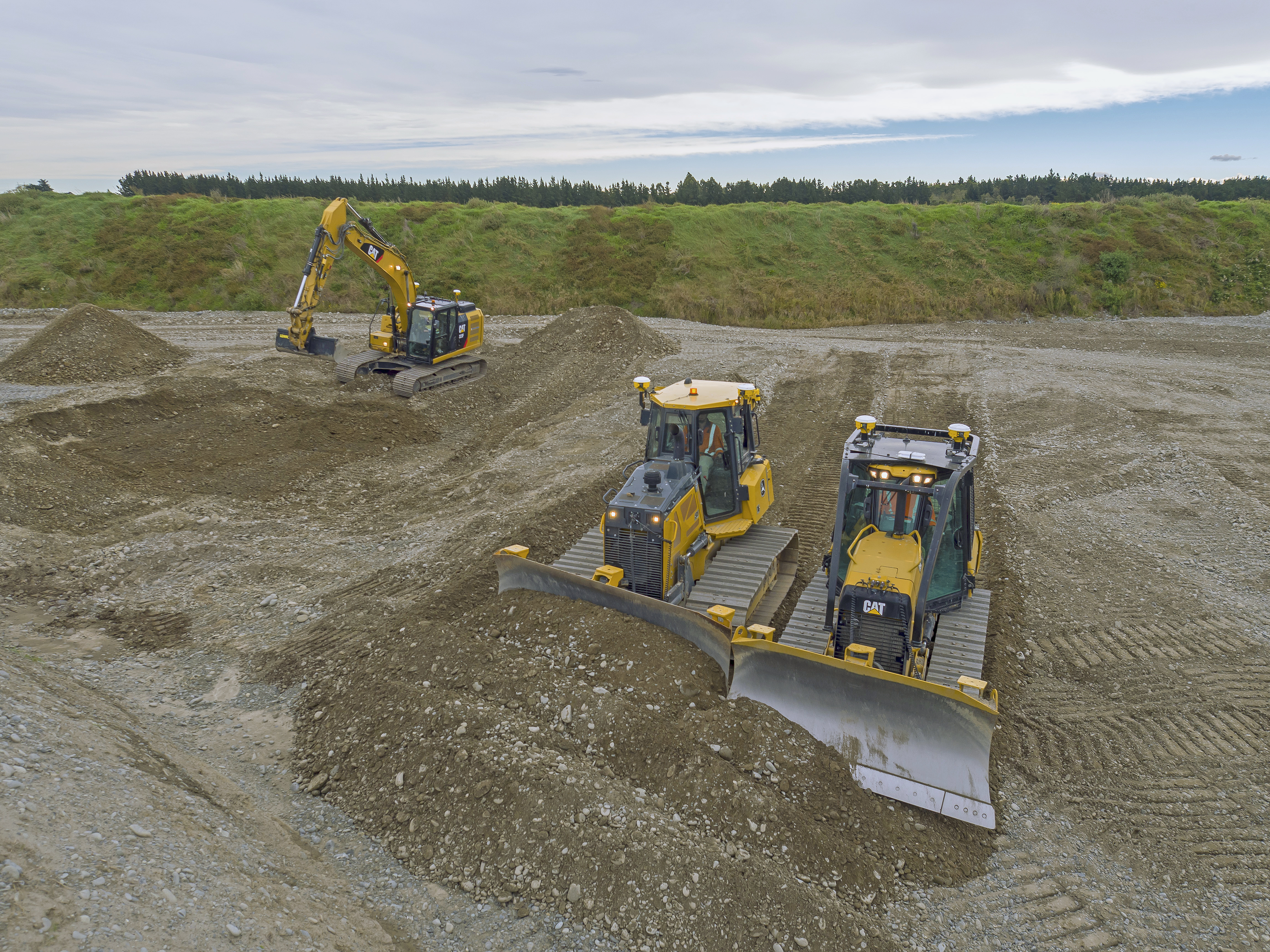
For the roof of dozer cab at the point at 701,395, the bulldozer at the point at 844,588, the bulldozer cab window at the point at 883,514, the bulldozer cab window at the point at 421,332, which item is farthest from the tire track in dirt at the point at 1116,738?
the bulldozer cab window at the point at 421,332

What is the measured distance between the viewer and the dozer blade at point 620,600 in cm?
674

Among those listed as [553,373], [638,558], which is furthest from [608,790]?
[553,373]

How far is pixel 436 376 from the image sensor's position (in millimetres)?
18078

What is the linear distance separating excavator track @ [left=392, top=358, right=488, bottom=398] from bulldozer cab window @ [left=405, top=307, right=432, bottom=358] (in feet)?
1.32

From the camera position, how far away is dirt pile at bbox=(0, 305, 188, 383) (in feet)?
54.7

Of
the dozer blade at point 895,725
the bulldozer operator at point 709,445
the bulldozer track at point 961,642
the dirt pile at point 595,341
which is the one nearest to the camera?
the dozer blade at point 895,725

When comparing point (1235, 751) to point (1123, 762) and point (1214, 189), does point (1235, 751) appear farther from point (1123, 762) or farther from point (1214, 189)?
point (1214, 189)

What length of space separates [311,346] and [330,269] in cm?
203

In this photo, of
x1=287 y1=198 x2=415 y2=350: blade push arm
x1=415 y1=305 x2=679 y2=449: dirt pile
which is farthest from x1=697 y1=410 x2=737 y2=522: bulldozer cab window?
x1=287 y1=198 x2=415 y2=350: blade push arm

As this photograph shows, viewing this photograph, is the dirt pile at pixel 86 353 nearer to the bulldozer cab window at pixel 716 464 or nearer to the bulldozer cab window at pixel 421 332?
the bulldozer cab window at pixel 421 332

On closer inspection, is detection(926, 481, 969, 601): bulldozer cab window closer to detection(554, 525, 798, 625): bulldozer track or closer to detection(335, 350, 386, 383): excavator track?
detection(554, 525, 798, 625): bulldozer track

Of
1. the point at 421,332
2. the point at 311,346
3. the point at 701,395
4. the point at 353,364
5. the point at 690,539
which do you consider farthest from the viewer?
the point at 311,346

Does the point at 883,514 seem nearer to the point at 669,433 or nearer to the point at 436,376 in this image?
the point at 669,433

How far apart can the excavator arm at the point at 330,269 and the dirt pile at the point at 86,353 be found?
3.68 metres
